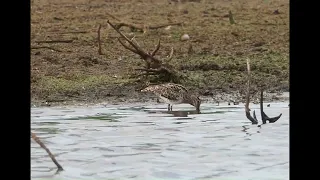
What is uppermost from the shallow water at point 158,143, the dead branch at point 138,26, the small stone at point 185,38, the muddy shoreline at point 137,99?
the dead branch at point 138,26

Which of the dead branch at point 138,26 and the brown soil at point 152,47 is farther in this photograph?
the dead branch at point 138,26

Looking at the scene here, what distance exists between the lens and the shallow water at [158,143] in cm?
625

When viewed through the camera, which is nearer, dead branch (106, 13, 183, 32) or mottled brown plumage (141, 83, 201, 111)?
mottled brown plumage (141, 83, 201, 111)

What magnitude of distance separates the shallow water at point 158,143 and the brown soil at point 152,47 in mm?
1092

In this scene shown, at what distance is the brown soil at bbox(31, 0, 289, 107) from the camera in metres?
11.1

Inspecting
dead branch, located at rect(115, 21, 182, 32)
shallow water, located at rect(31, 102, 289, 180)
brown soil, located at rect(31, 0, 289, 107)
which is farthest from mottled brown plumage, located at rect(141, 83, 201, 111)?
dead branch, located at rect(115, 21, 182, 32)

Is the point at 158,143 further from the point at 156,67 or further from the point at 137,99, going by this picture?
the point at 156,67

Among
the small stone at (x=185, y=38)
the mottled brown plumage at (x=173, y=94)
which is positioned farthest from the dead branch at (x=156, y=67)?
the small stone at (x=185, y=38)

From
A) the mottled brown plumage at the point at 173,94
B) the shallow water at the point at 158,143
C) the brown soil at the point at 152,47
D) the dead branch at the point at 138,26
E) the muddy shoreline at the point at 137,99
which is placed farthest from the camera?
the dead branch at the point at 138,26

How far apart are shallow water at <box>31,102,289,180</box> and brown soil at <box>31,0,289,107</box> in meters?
1.09

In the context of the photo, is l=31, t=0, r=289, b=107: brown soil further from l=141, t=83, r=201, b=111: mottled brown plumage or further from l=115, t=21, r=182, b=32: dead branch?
l=141, t=83, r=201, b=111: mottled brown plumage

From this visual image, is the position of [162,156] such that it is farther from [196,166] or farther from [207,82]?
[207,82]

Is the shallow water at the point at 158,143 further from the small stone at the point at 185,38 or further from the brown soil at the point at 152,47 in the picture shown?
the small stone at the point at 185,38
